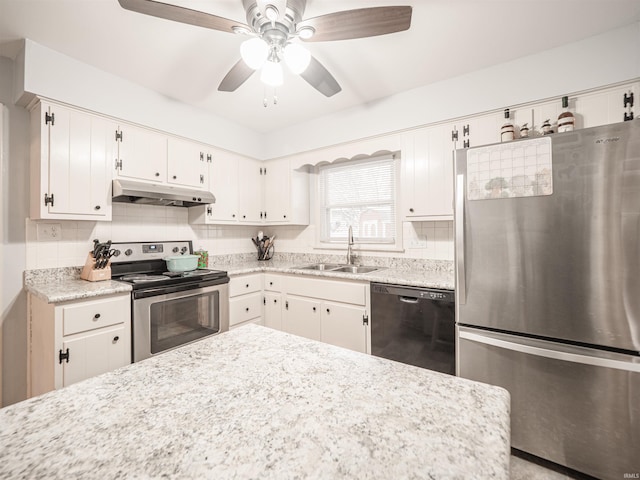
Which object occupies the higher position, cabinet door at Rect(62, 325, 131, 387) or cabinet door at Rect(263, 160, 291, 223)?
cabinet door at Rect(263, 160, 291, 223)

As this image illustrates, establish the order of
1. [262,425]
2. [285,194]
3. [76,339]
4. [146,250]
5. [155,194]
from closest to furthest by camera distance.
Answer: [262,425] < [76,339] < [155,194] < [146,250] < [285,194]

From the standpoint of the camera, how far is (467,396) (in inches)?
25.4

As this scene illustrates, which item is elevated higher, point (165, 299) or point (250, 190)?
point (250, 190)

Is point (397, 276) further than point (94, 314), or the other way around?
point (397, 276)

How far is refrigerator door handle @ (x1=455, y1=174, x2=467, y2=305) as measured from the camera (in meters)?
1.78

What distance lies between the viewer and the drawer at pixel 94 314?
1.72m

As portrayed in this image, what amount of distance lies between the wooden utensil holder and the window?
84.6 inches

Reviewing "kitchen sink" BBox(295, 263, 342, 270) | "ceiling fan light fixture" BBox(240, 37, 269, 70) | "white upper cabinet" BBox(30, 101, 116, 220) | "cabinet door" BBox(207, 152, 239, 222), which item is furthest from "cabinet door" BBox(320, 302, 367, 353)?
"white upper cabinet" BBox(30, 101, 116, 220)

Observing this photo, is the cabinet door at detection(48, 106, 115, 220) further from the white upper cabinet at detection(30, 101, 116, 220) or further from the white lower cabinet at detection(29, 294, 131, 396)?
the white lower cabinet at detection(29, 294, 131, 396)

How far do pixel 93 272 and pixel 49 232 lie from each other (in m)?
0.48

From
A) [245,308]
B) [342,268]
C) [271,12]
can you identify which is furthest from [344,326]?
[271,12]

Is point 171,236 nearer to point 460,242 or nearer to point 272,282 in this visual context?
point 272,282

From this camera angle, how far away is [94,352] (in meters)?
1.82

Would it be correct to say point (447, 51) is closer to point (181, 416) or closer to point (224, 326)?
point (181, 416)
